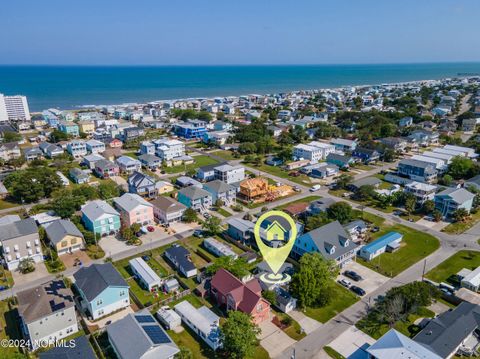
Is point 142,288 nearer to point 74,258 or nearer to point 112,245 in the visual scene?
point 112,245

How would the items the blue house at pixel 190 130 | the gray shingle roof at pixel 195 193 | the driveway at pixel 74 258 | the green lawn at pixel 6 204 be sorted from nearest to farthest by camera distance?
the driveway at pixel 74 258, the gray shingle roof at pixel 195 193, the green lawn at pixel 6 204, the blue house at pixel 190 130

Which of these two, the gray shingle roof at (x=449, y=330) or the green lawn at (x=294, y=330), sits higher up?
the gray shingle roof at (x=449, y=330)

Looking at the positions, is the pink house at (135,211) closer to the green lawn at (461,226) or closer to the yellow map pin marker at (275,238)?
the yellow map pin marker at (275,238)

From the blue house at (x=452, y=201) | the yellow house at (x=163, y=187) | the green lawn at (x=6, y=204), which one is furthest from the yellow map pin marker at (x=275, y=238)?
the green lawn at (x=6, y=204)

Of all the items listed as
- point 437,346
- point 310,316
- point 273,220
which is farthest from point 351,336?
point 273,220

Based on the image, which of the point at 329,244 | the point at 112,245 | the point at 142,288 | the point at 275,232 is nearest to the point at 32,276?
the point at 112,245

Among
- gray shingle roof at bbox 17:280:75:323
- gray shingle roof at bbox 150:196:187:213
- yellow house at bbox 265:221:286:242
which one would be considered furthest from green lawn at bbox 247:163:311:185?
gray shingle roof at bbox 17:280:75:323
